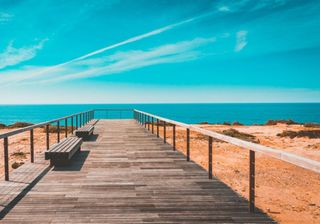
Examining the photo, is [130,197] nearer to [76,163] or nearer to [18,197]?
[18,197]

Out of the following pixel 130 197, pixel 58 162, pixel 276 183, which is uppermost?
pixel 58 162

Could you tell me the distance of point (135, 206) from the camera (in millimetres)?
3887

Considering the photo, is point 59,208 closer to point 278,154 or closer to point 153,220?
point 153,220

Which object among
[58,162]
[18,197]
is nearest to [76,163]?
[58,162]

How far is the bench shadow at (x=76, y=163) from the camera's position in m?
6.08

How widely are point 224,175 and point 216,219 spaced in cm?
613

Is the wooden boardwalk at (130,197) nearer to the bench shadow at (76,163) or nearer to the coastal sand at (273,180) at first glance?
the bench shadow at (76,163)

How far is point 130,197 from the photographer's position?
427cm

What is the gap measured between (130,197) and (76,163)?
2.86 meters

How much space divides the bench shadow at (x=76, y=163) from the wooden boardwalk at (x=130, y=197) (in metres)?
0.02

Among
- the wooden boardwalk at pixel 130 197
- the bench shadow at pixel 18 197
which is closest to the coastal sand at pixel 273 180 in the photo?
the wooden boardwalk at pixel 130 197

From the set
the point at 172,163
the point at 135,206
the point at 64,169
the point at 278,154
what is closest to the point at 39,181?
the point at 64,169

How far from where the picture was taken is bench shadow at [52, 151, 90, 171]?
6.08 m

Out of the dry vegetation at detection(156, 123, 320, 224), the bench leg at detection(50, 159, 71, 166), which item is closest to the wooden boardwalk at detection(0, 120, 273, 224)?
the bench leg at detection(50, 159, 71, 166)
